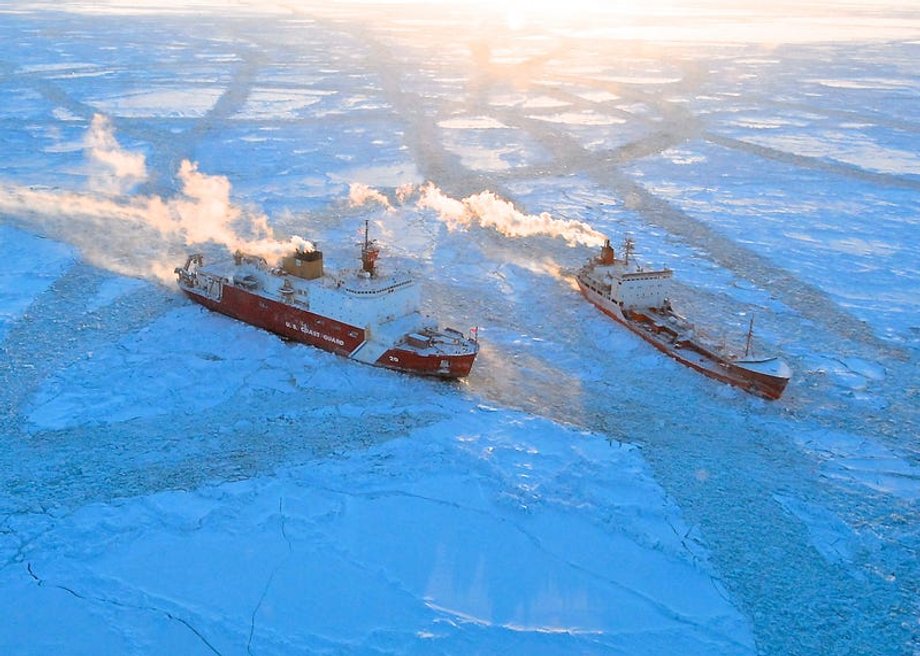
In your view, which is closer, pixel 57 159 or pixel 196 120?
pixel 57 159

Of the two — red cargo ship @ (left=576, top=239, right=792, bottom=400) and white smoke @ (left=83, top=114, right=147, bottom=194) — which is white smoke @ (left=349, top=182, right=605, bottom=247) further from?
white smoke @ (left=83, top=114, right=147, bottom=194)

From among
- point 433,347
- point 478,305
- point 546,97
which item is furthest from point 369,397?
point 546,97

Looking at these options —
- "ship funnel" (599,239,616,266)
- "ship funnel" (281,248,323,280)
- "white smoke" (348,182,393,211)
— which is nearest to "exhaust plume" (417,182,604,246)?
"white smoke" (348,182,393,211)

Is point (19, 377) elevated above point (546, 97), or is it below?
below

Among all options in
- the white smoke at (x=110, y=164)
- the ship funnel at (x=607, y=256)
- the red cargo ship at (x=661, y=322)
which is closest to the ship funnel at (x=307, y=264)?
the red cargo ship at (x=661, y=322)

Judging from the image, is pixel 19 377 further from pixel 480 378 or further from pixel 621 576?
pixel 621 576

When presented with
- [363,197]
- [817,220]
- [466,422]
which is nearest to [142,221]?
[363,197]

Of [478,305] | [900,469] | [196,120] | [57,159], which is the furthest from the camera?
[196,120]
